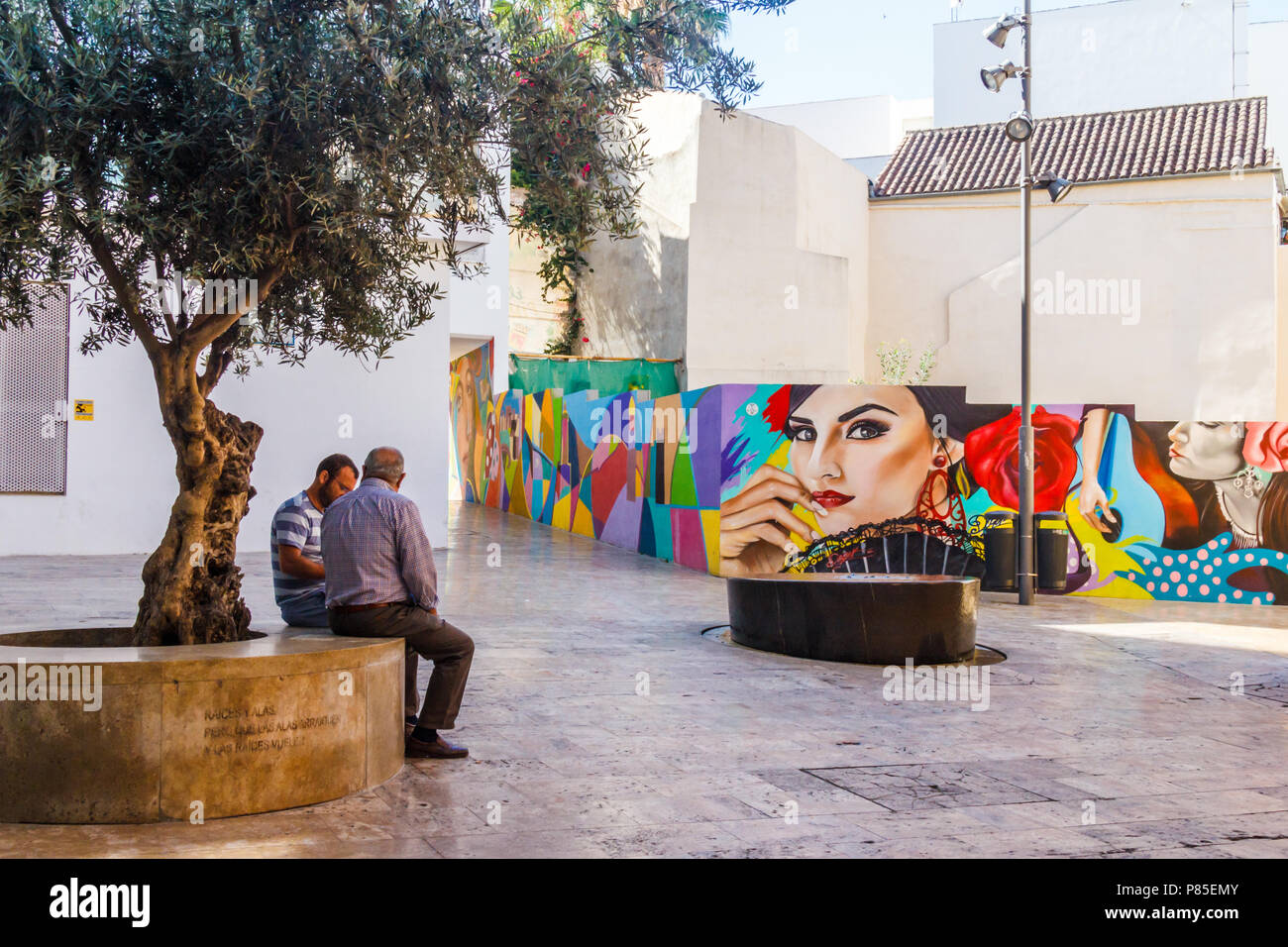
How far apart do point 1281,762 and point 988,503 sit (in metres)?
8.93

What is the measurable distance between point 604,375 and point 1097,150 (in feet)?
42.2

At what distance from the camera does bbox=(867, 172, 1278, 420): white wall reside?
2545 centimetres

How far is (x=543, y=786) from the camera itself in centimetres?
578

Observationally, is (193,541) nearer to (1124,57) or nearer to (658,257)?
(658,257)

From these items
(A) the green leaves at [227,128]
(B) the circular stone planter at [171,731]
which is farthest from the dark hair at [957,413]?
(B) the circular stone planter at [171,731]

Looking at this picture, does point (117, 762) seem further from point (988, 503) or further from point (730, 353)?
point (730, 353)

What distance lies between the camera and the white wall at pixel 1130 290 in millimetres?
25453

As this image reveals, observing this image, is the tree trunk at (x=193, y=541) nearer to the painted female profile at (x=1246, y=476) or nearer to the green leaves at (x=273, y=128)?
the green leaves at (x=273, y=128)

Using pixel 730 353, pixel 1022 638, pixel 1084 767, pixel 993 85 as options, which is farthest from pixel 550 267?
pixel 1084 767

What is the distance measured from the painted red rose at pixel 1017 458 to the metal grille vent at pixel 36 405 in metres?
11.7

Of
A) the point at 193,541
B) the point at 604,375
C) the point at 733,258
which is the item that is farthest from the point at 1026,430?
the point at 733,258

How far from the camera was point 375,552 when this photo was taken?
589 centimetres
